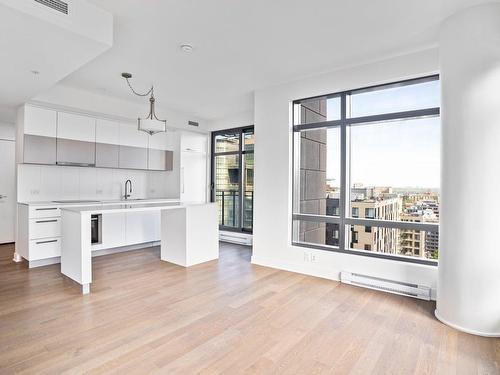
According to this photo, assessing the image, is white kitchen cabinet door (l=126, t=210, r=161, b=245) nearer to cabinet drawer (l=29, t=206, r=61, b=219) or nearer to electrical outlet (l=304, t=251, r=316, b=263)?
cabinet drawer (l=29, t=206, r=61, b=219)

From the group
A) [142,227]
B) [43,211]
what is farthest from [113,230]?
[43,211]

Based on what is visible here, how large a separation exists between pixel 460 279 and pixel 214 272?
2.84 m

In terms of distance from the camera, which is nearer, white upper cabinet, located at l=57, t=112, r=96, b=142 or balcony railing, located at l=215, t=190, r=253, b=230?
white upper cabinet, located at l=57, t=112, r=96, b=142

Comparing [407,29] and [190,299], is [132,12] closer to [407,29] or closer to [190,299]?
[407,29]

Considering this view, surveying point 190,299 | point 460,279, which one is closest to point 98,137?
point 190,299

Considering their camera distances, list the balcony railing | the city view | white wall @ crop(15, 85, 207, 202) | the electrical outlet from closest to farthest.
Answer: the city view → the electrical outlet → white wall @ crop(15, 85, 207, 202) → the balcony railing

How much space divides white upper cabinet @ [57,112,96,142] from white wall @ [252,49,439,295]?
9.32ft

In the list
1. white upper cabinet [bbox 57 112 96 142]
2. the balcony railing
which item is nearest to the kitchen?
white upper cabinet [bbox 57 112 96 142]

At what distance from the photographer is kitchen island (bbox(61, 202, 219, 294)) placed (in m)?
3.38

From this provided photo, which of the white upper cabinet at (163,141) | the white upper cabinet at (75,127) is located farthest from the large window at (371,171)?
the white upper cabinet at (75,127)

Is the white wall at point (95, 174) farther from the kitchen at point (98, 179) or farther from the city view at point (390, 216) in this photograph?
the city view at point (390, 216)

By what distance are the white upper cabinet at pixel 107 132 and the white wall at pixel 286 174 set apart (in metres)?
2.63

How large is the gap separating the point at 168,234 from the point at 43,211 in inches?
72.7

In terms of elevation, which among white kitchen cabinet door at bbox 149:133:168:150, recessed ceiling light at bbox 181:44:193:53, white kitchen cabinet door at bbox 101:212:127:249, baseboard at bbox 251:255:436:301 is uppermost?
recessed ceiling light at bbox 181:44:193:53
